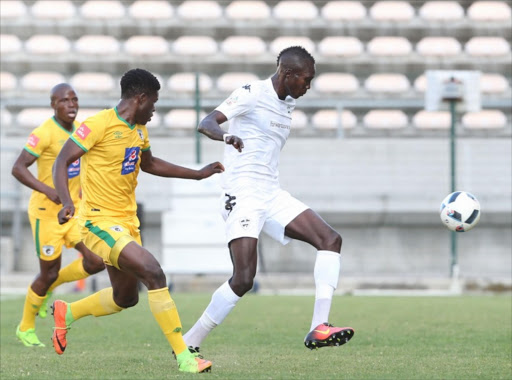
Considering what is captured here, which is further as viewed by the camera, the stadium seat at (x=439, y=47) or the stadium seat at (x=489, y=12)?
the stadium seat at (x=489, y=12)

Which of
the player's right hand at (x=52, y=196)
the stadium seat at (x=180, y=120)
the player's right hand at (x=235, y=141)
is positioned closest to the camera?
the player's right hand at (x=235, y=141)

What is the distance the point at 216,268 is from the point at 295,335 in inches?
228

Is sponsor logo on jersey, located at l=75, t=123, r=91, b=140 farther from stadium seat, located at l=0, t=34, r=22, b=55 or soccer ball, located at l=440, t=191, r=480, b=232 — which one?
stadium seat, located at l=0, t=34, r=22, b=55

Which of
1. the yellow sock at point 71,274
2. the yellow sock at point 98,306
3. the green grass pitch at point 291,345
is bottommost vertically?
the green grass pitch at point 291,345

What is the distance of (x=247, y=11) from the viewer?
25.0 metres

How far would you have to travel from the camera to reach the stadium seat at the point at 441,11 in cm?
2503

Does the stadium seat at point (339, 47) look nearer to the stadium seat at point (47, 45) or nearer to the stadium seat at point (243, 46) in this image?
the stadium seat at point (243, 46)

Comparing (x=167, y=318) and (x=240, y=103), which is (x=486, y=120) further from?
(x=167, y=318)

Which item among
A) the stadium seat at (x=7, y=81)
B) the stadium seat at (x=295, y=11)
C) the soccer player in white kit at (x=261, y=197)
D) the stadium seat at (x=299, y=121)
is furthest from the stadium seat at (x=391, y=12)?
the soccer player in white kit at (x=261, y=197)

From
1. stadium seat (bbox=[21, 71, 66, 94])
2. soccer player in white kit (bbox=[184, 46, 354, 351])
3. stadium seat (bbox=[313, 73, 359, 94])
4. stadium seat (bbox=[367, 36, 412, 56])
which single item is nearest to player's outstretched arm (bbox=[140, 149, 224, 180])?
soccer player in white kit (bbox=[184, 46, 354, 351])

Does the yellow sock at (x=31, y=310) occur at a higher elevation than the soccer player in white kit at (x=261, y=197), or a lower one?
lower

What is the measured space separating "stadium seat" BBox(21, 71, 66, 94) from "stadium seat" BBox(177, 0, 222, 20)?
3.60m

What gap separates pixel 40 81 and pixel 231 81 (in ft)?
14.8

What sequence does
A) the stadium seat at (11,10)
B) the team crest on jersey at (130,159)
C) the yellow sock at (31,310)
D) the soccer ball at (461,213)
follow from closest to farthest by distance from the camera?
the team crest on jersey at (130,159)
the soccer ball at (461,213)
the yellow sock at (31,310)
the stadium seat at (11,10)
